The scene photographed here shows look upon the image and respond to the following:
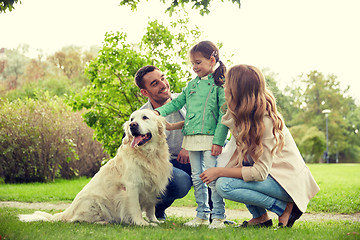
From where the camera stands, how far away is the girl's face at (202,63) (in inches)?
171

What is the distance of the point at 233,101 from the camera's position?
12.6 ft

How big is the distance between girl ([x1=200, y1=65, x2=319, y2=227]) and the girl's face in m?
0.51

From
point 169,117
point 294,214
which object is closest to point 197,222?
point 294,214

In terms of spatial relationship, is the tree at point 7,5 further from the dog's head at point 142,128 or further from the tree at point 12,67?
the tree at point 12,67

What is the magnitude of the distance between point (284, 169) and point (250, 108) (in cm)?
71

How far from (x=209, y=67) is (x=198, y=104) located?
0.45 metres

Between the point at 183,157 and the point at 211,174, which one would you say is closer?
the point at 211,174

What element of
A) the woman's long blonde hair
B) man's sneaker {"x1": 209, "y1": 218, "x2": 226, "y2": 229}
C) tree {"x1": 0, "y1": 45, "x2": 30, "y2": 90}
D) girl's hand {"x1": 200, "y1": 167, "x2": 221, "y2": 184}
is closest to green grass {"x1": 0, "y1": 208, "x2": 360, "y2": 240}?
man's sneaker {"x1": 209, "y1": 218, "x2": 226, "y2": 229}

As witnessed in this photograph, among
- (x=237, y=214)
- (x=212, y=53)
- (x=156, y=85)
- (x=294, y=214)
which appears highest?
(x=212, y=53)

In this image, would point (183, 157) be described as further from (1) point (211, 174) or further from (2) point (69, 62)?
(2) point (69, 62)

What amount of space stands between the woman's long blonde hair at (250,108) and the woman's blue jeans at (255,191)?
0.98 ft

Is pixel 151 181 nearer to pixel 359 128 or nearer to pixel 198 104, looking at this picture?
pixel 198 104

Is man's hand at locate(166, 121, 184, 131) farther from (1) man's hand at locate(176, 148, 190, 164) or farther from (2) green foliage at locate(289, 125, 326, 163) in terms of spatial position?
(2) green foliage at locate(289, 125, 326, 163)

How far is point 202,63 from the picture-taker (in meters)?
4.36
